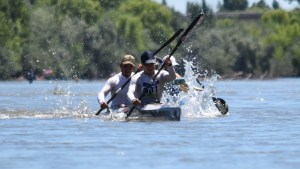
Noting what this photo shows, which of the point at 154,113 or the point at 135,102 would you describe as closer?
the point at 135,102

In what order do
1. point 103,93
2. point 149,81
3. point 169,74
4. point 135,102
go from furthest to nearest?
point 103,93
point 149,81
point 169,74
point 135,102

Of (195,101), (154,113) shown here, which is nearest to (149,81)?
(154,113)

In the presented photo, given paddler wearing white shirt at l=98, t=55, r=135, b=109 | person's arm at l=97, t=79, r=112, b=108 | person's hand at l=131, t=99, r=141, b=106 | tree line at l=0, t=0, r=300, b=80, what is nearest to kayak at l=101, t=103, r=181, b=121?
person's arm at l=97, t=79, r=112, b=108

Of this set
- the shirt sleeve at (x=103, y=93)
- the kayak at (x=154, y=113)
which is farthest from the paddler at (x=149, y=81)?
the shirt sleeve at (x=103, y=93)

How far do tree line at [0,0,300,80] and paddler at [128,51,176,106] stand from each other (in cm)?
5575

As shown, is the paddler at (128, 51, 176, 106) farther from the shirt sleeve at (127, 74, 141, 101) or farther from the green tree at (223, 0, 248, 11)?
the green tree at (223, 0, 248, 11)

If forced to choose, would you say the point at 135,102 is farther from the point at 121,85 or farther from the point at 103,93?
the point at 121,85

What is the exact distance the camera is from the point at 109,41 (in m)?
90.9

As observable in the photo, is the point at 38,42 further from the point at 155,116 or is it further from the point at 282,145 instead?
the point at 282,145

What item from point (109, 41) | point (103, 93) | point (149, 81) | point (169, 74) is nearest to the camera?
point (169, 74)

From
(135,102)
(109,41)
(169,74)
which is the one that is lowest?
(109,41)

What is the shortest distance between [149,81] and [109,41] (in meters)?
67.5

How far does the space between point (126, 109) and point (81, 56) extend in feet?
217

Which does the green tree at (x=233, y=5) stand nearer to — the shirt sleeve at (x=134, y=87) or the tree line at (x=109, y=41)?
the tree line at (x=109, y=41)
